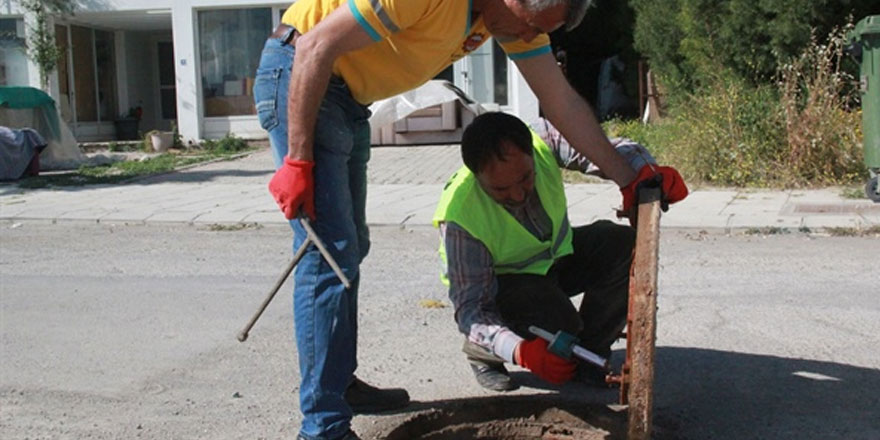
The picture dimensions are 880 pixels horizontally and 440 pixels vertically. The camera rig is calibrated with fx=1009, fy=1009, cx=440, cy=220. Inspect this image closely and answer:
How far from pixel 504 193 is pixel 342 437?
1.07 m

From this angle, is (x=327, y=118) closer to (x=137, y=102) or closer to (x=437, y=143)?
(x=437, y=143)

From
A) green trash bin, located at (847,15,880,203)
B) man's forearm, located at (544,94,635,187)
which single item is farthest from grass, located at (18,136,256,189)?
man's forearm, located at (544,94,635,187)

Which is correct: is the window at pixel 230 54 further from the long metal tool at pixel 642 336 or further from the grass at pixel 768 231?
the long metal tool at pixel 642 336

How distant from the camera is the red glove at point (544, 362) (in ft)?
10.3

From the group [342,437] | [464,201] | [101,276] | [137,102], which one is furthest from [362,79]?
[137,102]

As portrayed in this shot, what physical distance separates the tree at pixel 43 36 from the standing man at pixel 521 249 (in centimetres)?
1602

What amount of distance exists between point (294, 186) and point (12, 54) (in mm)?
17456

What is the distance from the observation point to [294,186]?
290 cm

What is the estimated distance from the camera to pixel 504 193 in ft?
11.8

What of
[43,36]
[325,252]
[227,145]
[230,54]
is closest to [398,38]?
[325,252]

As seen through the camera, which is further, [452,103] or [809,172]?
[452,103]

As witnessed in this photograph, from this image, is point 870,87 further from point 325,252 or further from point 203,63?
point 203,63

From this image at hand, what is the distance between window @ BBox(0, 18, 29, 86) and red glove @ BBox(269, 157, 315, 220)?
1709 cm

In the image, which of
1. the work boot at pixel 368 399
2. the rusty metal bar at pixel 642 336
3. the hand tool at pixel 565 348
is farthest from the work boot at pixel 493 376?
the rusty metal bar at pixel 642 336
